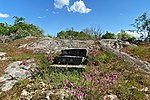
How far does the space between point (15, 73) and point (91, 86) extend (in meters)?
2.72

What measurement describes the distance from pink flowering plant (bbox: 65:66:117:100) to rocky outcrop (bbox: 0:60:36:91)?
1.60 meters

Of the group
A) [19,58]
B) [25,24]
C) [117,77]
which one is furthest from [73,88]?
[25,24]

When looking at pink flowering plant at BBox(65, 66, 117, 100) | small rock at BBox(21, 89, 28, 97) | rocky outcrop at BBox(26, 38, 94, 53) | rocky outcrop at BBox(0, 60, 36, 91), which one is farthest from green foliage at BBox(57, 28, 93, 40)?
small rock at BBox(21, 89, 28, 97)

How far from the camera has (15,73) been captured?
6852 mm

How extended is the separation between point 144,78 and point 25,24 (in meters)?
34.5

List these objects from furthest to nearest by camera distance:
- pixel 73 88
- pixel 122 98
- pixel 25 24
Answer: pixel 25 24
pixel 73 88
pixel 122 98

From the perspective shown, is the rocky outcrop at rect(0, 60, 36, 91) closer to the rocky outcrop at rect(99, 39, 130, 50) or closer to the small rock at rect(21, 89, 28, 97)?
the small rock at rect(21, 89, 28, 97)

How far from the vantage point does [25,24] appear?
3862 centimetres

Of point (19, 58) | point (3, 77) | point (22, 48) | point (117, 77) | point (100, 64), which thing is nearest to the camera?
point (117, 77)

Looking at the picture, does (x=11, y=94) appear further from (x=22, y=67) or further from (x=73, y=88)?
(x=22, y=67)

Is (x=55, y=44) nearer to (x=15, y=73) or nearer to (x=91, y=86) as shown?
(x=15, y=73)

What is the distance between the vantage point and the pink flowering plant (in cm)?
495

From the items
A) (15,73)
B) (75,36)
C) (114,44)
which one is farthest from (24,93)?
(75,36)

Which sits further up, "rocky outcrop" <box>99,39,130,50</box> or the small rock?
"rocky outcrop" <box>99,39,130,50</box>
